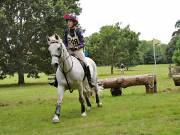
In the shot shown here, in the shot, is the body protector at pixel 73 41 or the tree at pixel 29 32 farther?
the tree at pixel 29 32

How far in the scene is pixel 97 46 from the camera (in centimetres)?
7412

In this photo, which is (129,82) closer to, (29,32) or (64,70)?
(64,70)

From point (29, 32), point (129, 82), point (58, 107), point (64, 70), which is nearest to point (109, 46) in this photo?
point (29, 32)

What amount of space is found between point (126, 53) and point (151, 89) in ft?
185

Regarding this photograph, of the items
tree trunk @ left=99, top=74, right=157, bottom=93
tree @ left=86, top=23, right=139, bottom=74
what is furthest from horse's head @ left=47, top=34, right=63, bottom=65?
tree @ left=86, top=23, right=139, bottom=74

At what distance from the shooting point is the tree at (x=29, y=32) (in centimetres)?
4194

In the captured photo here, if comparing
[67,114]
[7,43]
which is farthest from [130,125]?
[7,43]

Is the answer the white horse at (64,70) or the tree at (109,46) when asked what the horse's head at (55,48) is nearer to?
the white horse at (64,70)

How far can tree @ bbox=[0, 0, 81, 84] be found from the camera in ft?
138

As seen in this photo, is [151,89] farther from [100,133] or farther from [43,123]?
[100,133]

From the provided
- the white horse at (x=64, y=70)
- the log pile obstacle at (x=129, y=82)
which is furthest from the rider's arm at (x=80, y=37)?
the log pile obstacle at (x=129, y=82)

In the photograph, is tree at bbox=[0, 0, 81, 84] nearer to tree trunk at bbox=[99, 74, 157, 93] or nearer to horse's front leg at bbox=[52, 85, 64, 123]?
tree trunk at bbox=[99, 74, 157, 93]

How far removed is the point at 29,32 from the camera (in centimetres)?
4297

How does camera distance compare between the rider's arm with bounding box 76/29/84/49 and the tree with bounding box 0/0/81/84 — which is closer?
the rider's arm with bounding box 76/29/84/49
